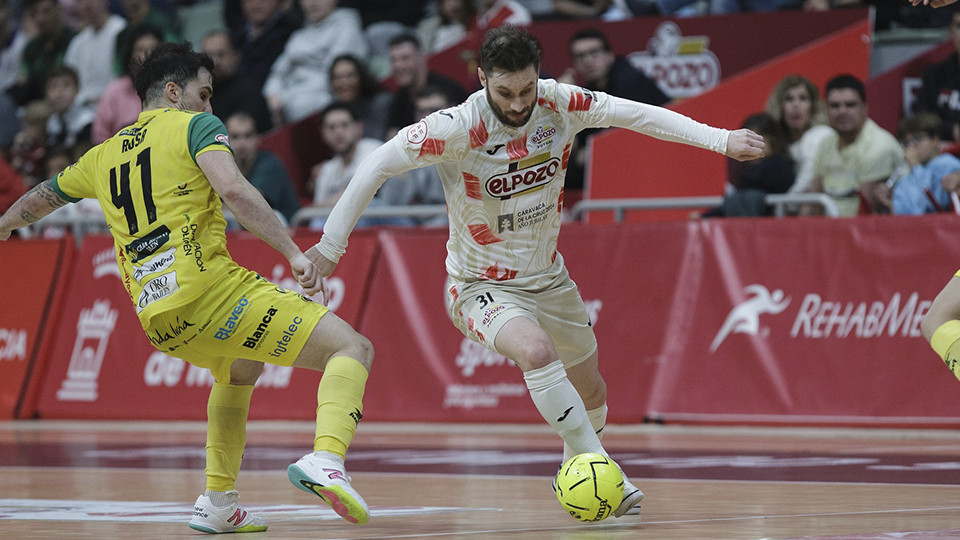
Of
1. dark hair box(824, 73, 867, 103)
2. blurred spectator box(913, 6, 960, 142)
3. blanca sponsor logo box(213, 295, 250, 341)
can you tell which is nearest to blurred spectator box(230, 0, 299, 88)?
dark hair box(824, 73, 867, 103)

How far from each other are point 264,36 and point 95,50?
7.85 ft

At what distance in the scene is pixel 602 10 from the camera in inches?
683

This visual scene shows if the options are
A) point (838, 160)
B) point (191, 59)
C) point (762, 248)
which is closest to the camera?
point (191, 59)

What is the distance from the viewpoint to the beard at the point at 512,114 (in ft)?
23.8

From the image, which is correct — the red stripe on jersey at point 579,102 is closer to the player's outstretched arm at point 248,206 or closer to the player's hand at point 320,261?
the player's hand at point 320,261

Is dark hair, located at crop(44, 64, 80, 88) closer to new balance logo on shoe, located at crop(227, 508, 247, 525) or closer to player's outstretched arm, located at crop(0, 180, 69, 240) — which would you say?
player's outstretched arm, located at crop(0, 180, 69, 240)

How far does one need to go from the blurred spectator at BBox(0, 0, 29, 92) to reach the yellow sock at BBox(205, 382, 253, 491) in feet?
54.2

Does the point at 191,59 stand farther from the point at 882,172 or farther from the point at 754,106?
the point at 754,106

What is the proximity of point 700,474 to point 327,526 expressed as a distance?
3047mm

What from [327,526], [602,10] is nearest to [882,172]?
[602,10]

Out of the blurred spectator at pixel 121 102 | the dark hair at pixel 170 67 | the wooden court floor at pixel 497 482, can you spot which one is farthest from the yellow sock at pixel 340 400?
the blurred spectator at pixel 121 102

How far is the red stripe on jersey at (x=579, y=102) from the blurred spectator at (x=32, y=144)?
38.7 feet

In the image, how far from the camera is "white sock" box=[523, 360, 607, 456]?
23.1 ft

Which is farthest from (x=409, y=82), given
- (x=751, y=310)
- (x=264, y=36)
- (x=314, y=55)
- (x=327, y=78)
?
(x=751, y=310)
